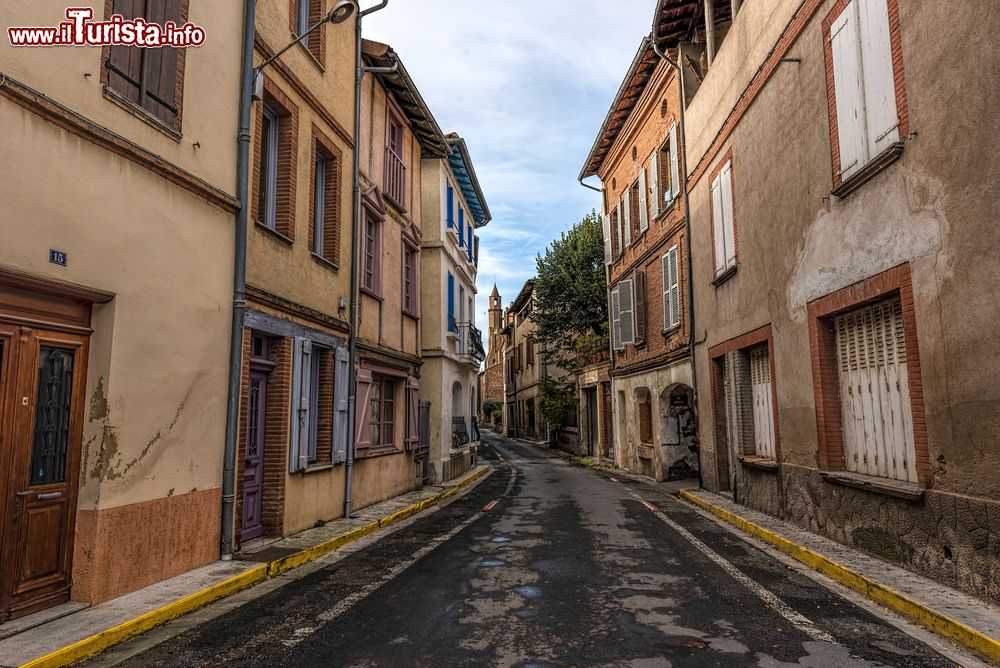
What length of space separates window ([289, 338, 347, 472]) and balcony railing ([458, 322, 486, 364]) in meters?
9.30

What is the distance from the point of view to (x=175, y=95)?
671 cm

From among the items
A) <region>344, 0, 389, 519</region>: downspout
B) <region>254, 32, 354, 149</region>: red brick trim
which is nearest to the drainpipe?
<region>344, 0, 389, 519</region>: downspout

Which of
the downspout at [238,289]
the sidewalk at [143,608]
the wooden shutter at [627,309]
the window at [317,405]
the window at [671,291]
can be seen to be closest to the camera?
the sidewalk at [143,608]

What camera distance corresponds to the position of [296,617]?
5262mm

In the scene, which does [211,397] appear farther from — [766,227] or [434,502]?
[766,227]

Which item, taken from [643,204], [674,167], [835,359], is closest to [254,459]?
[835,359]

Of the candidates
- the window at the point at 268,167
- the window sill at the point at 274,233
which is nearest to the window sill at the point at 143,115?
the window sill at the point at 274,233

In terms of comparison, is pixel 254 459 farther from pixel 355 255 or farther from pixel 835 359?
pixel 835 359

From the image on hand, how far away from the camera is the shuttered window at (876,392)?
6.98m

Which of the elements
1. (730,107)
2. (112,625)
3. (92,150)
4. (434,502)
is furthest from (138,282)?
(730,107)

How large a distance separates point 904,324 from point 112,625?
7.27 metres

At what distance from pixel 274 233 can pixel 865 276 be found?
6990 millimetres

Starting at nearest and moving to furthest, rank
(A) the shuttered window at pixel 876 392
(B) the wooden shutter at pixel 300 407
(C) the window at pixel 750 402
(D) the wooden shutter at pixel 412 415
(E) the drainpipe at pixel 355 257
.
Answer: (A) the shuttered window at pixel 876 392 < (B) the wooden shutter at pixel 300 407 < (E) the drainpipe at pixel 355 257 < (C) the window at pixel 750 402 < (D) the wooden shutter at pixel 412 415

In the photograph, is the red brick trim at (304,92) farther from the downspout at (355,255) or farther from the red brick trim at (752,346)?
the red brick trim at (752,346)
